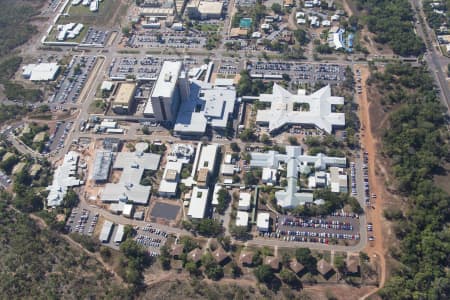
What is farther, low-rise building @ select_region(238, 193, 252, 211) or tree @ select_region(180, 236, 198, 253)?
low-rise building @ select_region(238, 193, 252, 211)

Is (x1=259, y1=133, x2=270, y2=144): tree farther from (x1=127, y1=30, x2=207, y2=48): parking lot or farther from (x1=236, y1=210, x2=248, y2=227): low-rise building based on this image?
(x1=127, y1=30, x2=207, y2=48): parking lot

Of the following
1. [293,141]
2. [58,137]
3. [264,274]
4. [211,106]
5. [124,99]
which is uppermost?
[124,99]

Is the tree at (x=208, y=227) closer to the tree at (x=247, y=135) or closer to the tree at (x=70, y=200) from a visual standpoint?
the tree at (x=247, y=135)

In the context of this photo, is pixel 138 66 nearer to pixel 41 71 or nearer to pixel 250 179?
pixel 41 71

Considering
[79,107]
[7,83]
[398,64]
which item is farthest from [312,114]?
[7,83]

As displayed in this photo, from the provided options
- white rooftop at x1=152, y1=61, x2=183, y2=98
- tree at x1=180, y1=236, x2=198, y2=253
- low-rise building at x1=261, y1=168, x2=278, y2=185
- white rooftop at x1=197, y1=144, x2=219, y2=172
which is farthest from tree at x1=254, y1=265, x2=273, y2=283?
white rooftop at x1=152, y1=61, x2=183, y2=98

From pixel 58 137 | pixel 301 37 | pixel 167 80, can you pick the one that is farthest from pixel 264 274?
pixel 301 37
